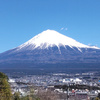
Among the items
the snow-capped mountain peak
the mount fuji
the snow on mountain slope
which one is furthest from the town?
the snow-capped mountain peak

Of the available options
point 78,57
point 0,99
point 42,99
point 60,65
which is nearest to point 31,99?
point 42,99

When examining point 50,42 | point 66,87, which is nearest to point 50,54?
point 50,42

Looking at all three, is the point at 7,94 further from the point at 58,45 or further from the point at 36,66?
the point at 58,45

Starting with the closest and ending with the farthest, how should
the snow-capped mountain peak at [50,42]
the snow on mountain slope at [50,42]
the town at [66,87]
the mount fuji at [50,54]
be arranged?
the town at [66,87] < the mount fuji at [50,54] < the snow on mountain slope at [50,42] < the snow-capped mountain peak at [50,42]

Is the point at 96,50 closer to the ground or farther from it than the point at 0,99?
farther from it

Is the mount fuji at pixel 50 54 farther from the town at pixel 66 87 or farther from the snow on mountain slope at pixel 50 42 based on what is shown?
the town at pixel 66 87

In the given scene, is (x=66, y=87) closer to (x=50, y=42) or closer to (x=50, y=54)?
(x=50, y=54)

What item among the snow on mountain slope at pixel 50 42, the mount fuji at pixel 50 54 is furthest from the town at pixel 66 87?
the snow on mountain slope at pixel 50 42

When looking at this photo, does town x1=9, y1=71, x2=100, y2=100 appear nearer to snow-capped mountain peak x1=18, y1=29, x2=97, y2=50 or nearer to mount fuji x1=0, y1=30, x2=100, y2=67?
mount fuji x1=0, y1=30, x2=100, y2=67
